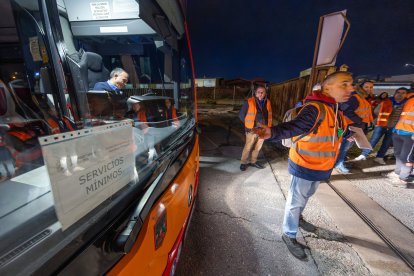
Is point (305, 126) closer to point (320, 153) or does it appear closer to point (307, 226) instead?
point (320, 153)

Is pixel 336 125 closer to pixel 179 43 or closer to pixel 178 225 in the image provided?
pixel 178 225

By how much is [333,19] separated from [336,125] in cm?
251

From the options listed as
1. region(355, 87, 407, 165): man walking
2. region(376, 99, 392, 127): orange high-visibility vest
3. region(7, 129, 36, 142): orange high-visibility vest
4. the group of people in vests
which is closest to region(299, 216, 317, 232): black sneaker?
the group of people in vests

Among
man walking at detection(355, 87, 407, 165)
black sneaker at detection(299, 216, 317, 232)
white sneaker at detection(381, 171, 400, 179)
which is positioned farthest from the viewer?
man walking at detection(355, 87, 407, 165)

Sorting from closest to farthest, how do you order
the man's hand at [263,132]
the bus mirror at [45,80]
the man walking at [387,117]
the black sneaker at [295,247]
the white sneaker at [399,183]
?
1. the bus mirror at [45,80]
2. the man's hand at [263,132]
3. the black sneaker at [295,247]
4. the white sneaker at [399,183]
5. the man walking at [387,117]

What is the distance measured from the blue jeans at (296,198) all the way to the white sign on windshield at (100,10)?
276 centimetres

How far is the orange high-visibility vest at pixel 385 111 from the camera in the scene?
4535 millimetres

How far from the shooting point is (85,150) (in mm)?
613

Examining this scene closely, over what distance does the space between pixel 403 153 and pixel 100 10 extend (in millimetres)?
5440

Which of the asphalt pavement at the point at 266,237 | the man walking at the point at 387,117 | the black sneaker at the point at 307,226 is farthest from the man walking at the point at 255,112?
the man walking at the point at 387,117

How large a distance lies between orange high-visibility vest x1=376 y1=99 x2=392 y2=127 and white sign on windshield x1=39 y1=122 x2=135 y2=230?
608 centimetres

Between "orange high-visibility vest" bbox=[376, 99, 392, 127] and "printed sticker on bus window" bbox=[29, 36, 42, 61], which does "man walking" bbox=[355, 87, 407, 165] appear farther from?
"printed sticker on bus window" bbox=[29, 36, 42, 61]

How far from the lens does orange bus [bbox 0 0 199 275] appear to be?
566mm

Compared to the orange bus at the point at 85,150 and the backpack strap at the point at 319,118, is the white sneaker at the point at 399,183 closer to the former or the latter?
the backpack strap at the point at 319,118
